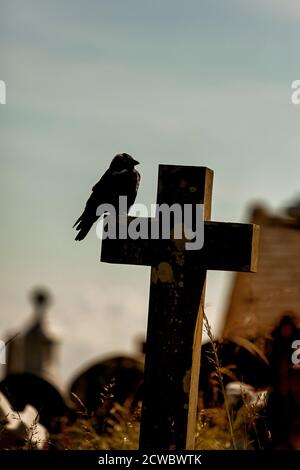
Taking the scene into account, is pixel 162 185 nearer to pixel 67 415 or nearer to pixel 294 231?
pixel 67 415

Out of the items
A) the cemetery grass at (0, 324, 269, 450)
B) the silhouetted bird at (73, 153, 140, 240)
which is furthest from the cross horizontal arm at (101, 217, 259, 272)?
the cemetery grass at (0, 324, 269, 450)

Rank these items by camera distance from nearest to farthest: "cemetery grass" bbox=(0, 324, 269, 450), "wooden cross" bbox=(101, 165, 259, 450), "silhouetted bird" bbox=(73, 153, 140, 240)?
"wooden cross" bbox=(101, 165, 259, 450), "silhouetted bird" bbox=(73, 153, 140, 240), "cemetery grass" bbox=(0, 324, 269, 450)

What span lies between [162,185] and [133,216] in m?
0.21

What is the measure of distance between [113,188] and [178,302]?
2.57ft

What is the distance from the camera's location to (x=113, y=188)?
6.68 meters

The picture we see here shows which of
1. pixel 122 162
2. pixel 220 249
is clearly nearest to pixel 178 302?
pixel 220 249

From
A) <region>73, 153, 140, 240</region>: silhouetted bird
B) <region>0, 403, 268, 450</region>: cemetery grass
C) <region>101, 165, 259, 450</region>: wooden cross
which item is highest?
<region>73, 153, 140, 240</region>: silhouetted bird

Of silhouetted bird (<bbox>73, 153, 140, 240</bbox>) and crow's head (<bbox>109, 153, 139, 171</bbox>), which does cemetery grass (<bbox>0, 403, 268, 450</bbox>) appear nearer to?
silhouetted bird (<bbox>73, 153, 140, 240</bbox>)

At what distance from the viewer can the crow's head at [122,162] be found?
6742 millimetres

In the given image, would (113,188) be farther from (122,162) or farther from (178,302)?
(178,302)

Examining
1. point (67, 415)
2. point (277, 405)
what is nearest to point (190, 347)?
point (277, 405)

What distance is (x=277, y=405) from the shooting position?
802 cm

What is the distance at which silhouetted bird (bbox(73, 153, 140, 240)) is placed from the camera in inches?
263

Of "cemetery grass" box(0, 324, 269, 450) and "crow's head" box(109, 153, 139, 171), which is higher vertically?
"crow's head" box(109, 153, 139, 171)
